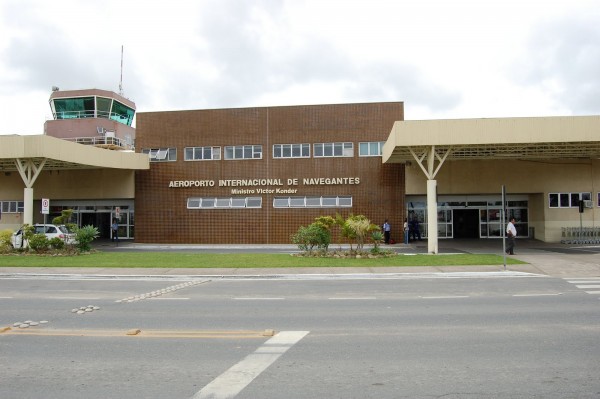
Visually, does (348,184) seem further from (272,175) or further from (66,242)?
(66,242)

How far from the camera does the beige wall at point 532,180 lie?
99.1ft

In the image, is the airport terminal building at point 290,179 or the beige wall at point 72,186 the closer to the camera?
the airport terminal building at point 290,179

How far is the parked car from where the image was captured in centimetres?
2523

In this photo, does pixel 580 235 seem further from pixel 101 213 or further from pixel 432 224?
pixel 101 213

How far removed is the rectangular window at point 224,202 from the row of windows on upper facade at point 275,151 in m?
2.67

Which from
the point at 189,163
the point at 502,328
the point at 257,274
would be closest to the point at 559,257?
the point at 257,274

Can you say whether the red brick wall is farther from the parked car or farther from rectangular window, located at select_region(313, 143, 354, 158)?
the parked car

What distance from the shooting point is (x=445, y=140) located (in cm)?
2302

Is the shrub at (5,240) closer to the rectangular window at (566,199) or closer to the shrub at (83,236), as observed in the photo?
the shrub at (83,236)

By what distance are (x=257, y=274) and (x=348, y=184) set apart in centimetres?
1534

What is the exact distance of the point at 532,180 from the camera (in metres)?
30.6

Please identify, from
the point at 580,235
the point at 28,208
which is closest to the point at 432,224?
the point at 580,235

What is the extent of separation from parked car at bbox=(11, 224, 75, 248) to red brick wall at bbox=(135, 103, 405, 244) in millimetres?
8177

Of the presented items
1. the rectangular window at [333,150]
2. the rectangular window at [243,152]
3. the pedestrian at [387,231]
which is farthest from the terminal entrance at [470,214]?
the rectangular window at [243,152]
